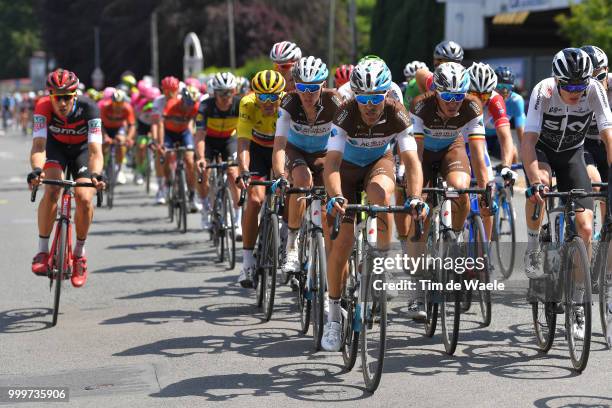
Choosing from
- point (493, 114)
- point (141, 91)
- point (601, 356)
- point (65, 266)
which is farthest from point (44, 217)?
point (141, 91)

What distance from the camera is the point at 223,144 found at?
13.5 metres

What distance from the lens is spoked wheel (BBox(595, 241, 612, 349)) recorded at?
736 cm

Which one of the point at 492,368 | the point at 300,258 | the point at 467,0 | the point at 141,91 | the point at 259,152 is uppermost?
the point at 467,0

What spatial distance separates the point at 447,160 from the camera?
892 centimetres

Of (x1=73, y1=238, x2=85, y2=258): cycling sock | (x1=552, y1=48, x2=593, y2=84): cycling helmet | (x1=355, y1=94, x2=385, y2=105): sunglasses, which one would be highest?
(x1=552, y1=48, x2=593, y2=84): cycling helmet

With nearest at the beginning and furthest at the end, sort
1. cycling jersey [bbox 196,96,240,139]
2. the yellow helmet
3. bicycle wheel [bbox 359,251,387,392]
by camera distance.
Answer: bicycle wheel [bbox 359,251,387,392] → the yellow helmet → cycling jersey [bbox 196,96,240,139]

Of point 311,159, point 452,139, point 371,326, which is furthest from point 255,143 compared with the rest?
point 371,326

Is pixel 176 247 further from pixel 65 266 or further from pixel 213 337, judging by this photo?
pixel 213 337

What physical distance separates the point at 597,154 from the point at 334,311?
3.47 meters

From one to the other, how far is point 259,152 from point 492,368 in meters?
3.85

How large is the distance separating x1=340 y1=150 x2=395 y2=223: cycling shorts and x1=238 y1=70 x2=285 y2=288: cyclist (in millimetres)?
1769

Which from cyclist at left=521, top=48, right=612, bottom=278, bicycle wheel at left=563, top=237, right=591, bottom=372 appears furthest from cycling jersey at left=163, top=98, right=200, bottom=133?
bicycle wheel at left=563, top=237, right=591, bottom=372

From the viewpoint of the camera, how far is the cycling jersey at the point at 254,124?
1005 centimetres

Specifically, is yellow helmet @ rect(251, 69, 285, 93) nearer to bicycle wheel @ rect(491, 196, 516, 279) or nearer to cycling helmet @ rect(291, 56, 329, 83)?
cycling helmet @ rect(291, 56, 329, 83)
